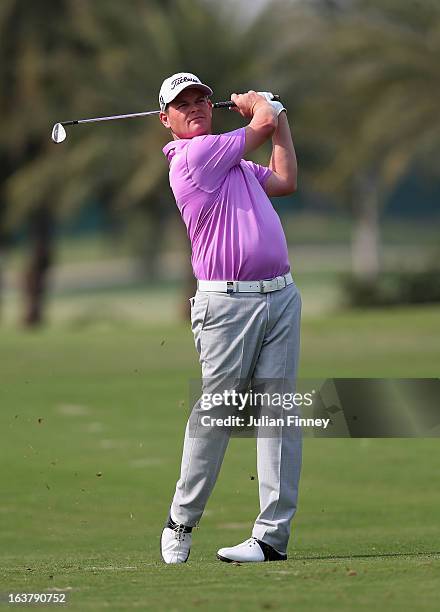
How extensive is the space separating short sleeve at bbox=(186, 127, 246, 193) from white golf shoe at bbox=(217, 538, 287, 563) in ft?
4.67

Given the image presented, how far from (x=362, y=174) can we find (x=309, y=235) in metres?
37.1

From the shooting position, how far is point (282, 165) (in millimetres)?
6191

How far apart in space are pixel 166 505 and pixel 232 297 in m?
3.38

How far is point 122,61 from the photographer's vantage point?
29578 mm

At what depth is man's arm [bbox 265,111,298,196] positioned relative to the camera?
6156 millimetres

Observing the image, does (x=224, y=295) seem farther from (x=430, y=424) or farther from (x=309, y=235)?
(x=309, y=235)

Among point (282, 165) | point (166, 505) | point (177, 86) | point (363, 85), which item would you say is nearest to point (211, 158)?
point (177, 86)

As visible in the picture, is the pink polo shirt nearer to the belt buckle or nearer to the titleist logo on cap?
the belt buckle

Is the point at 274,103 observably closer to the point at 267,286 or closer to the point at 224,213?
the point at 224,213

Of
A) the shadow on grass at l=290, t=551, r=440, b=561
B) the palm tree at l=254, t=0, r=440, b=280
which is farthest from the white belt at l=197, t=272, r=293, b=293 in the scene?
the palm tree at l=254, t=0, r=440, b=280

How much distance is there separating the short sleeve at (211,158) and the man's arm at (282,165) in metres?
0.33

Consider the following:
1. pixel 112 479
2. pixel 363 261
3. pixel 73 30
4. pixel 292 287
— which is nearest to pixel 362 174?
pixel 363 261

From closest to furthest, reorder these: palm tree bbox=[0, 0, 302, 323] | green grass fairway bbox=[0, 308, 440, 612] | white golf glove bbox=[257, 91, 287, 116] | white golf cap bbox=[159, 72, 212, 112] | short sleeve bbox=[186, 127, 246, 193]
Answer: green grass fairway bbox=[0, 308, 440, 612] → short sleeve bbox=[186, 127, 246, 193] → white golf cap bbox=[159, 72, 212, 112] → white golf glove bbox=[257, 91, 287, 116] → palm tree bbox=[0, 0, 302, 323]

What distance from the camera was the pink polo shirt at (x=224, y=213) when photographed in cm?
585
